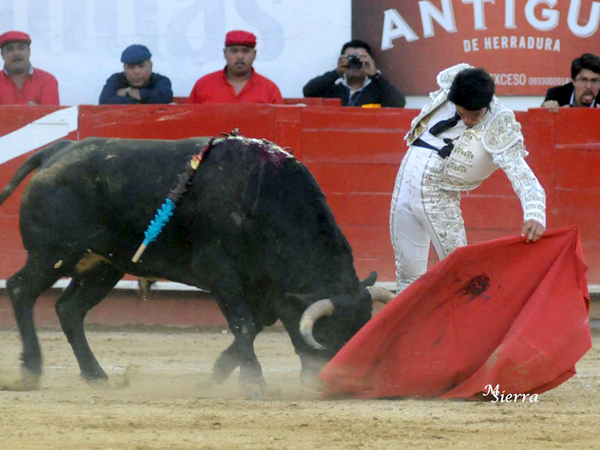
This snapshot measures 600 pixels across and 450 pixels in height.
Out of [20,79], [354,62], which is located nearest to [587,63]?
[354,62]

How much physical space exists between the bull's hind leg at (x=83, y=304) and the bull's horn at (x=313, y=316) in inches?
45.2

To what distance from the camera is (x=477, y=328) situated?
514 cm

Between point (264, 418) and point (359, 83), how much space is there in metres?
3.96

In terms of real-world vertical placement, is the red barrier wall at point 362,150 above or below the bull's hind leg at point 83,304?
above

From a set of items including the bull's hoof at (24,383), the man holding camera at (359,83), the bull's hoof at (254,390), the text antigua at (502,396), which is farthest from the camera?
the man holding camera at (359,83)

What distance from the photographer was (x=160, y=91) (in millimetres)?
8023

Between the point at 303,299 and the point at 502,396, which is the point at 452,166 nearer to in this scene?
the point at 303,299

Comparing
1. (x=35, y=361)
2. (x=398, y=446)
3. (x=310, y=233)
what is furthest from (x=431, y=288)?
(x=35, y=361)

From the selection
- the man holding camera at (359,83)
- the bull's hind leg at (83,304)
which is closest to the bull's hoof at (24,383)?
the bull's hind leg at (83,304)

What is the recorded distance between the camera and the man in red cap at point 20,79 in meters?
8.15

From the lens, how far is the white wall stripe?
7691 millimetres

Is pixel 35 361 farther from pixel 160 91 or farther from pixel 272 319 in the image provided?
pixel 160 91

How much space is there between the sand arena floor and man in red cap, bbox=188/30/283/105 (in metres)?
2.35

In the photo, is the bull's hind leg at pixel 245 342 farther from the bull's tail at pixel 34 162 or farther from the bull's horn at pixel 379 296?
the bull's tail at pixel 34 162
